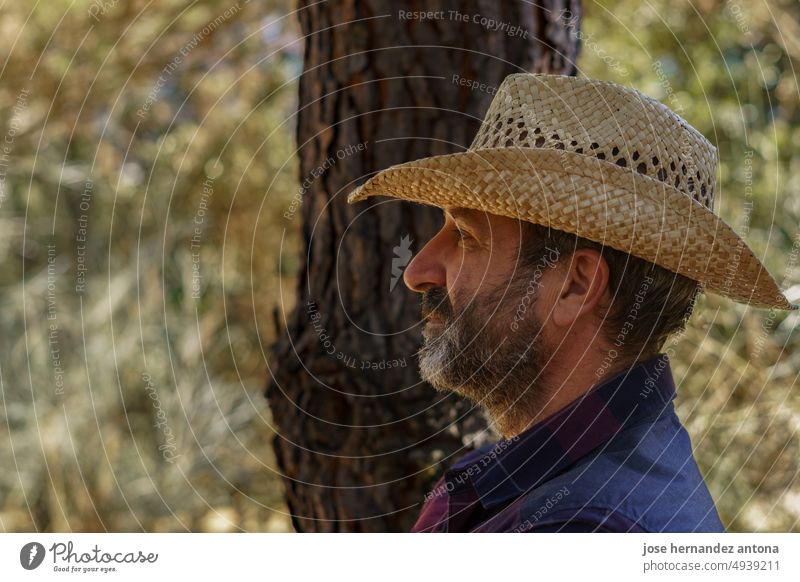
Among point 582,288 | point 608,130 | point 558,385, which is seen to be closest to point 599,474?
point 558,385

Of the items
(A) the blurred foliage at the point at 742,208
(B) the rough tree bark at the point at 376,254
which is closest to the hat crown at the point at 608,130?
(B) the rough tree bark at the point at 376,254

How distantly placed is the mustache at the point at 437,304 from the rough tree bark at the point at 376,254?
0.45m

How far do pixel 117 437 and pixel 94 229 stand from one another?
127cm

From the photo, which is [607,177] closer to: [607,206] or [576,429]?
[607,206]

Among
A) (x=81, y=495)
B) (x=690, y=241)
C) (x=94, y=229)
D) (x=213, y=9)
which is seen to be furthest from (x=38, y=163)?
(x=690, y=241)

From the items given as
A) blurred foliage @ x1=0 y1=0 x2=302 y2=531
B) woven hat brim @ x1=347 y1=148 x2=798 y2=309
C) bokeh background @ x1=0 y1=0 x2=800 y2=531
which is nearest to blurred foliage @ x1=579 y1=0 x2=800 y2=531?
bokeh background @ x1=0 y1=0 x2=800 y2=531

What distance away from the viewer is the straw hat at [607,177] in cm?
167

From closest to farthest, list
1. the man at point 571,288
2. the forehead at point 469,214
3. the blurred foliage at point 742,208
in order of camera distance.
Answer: the man at point 571,288 → the forehead at point 469,214 → the blurred foliage at point 742,208

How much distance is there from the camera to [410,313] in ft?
7.99

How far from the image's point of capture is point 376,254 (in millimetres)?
2439

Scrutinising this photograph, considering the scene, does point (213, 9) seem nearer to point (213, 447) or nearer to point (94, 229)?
point (94, 229)

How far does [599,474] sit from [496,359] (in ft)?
1.21

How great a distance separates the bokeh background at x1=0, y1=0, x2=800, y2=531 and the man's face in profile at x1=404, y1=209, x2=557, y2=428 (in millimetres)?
1907

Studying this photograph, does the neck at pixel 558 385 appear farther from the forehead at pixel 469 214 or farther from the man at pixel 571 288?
the forehead at pixel 469 214
